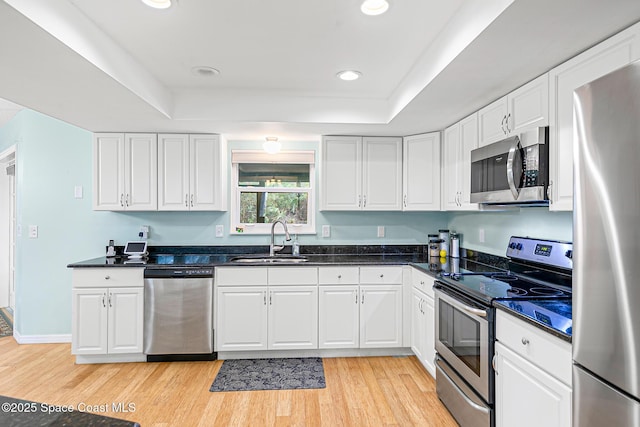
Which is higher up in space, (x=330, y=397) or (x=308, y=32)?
(x=308, y=32)

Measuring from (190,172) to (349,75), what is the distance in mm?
A: 1855

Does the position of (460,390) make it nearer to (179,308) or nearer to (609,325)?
(609,325)

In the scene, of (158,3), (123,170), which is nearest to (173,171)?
(123,170)

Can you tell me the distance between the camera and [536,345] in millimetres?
1607

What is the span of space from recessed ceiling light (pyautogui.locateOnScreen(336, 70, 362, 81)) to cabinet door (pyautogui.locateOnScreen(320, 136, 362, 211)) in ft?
3.08

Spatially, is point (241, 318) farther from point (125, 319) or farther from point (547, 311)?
point (547, 311)

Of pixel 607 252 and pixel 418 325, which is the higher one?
pixel 607 252

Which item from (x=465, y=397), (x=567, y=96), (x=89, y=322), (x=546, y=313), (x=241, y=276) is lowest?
(x=465, y=397)

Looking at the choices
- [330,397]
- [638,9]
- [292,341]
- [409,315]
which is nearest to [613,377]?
[638,9]

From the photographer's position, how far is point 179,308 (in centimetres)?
332

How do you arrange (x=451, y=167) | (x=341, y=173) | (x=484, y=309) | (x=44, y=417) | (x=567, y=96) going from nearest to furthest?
(x=44, y=417) < (x=567, y=96) < (x=484, y=309) < (x=451, y=167) < (x=341, y=173)

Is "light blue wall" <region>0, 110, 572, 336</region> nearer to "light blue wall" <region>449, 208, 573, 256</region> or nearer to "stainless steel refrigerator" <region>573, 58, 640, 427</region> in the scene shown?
"light blue wall" <region>449, 208, 573, 256</region>

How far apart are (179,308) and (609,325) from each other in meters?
3.11

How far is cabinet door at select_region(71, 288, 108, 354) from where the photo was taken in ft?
10.8
